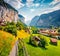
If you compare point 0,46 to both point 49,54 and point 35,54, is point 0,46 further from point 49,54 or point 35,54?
point 49,54

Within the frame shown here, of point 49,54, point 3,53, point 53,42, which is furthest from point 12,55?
point 53,42

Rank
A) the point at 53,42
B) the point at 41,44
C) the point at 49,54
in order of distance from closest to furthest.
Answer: the point at 49,54, the point at 41,44, the point at 53,42

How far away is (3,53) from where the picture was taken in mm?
46875

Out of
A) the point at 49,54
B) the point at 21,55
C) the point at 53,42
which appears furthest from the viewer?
the point at 53,42

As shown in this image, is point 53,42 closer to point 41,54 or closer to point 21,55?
point 41,54

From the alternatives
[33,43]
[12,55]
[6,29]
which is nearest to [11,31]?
[6,29]

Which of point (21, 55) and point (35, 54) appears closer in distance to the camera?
point (21, 55)

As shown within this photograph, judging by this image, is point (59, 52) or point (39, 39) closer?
A: point (59, 52)

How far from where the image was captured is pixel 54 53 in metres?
82.2

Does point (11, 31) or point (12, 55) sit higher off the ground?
point (11, 31)

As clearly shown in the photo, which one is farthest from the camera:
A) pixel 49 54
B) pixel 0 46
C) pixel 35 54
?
pixel 49 54

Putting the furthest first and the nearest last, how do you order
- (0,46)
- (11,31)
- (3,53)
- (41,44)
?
(11,31) → (41,44) → (0,46) → (3,53)

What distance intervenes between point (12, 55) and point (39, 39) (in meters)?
47.5

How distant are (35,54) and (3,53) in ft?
92.1
